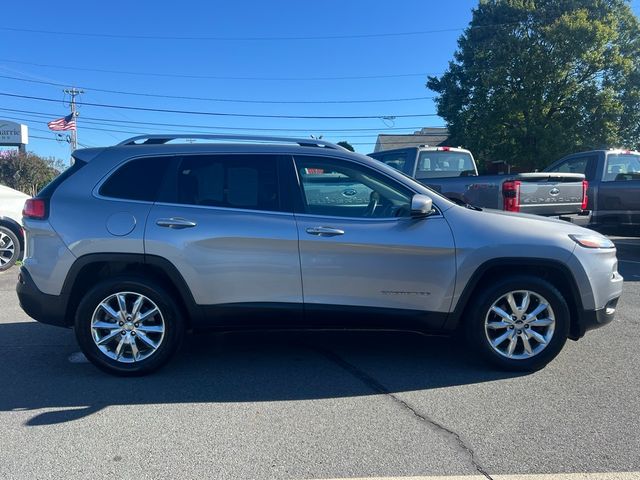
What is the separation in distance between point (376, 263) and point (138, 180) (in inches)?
81.4

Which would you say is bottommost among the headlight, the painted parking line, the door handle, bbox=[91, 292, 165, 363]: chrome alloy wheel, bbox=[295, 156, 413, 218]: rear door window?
the painted parking line

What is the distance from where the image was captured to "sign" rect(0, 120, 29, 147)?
43309 mm

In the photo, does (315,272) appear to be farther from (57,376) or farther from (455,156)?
(455,156)

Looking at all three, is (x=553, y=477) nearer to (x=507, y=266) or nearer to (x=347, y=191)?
(x=507, y=266)

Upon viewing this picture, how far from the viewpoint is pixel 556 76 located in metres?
24.8

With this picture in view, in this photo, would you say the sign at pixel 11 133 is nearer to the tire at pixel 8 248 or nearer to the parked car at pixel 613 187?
the tire at pixel 8 248

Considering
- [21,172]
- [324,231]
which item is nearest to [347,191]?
[324,231]

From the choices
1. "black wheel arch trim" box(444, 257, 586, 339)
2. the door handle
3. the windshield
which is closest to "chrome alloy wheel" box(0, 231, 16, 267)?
the door handle

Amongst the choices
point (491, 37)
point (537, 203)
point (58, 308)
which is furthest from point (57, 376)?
point (491, 37)

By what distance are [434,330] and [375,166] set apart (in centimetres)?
144

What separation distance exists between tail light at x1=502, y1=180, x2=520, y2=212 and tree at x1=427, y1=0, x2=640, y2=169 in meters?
18.8

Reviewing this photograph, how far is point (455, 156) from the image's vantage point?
1090 cm

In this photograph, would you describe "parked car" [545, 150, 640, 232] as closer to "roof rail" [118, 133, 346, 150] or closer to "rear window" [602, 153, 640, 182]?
"rear window" [602, 153, 640, 182]

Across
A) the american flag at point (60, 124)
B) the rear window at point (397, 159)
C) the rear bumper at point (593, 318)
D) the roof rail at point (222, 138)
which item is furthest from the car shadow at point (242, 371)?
the american flag at point (60, 124)
